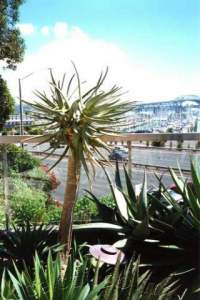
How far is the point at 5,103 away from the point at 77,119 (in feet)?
29.2

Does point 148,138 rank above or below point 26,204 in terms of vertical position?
above

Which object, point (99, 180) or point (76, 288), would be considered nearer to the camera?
point (76, 288)

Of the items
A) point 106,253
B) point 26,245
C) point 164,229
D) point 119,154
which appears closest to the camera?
point 106,253

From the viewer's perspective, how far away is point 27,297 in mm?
1435

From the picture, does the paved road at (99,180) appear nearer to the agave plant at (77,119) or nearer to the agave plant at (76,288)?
the agave plant at (77,119)

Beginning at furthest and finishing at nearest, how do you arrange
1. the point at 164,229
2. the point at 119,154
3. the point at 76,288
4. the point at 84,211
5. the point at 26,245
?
1. the point at 84,211
2. the point at 119,154
3. the point at 26,245
4. the point at 164,229
5. the point at 76,288

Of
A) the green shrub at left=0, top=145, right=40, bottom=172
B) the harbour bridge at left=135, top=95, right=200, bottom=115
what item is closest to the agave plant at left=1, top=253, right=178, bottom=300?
the harbour bridge at left=135, top=95, right=200, bottom=115

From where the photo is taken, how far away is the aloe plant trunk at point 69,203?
89.7 inches

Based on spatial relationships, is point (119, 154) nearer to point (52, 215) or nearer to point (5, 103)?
point (52, 215)

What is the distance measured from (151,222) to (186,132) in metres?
0.92

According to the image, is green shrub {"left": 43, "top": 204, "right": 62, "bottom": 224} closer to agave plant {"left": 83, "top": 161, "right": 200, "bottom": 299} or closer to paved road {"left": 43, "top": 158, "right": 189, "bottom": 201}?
paved road {"left": 43, "top": 158, "right": 189, "bottom": 201}

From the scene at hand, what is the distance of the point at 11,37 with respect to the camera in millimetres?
10539

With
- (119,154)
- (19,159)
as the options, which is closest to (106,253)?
(119,154)

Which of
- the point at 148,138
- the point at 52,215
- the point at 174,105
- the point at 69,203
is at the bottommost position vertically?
the point at 52,215
